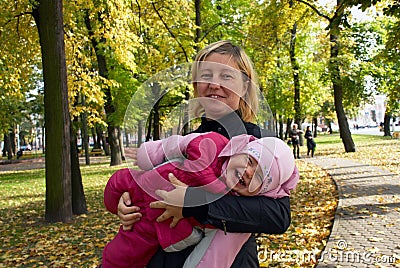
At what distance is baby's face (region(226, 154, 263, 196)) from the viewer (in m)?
1.54

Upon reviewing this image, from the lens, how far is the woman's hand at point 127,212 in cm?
168

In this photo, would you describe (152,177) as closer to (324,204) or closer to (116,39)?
(324,204)

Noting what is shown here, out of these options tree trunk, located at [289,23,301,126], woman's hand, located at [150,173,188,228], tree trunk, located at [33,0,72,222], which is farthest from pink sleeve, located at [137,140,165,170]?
tree trunk, located at [289,23,301,126]

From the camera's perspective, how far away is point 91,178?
768 inches

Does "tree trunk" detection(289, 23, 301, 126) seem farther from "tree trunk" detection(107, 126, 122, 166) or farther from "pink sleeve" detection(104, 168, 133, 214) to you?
"pink sleeve" detection(104, 168, 133, 214)

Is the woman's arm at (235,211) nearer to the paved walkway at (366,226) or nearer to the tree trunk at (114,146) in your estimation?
the paved walkway at (366,226)

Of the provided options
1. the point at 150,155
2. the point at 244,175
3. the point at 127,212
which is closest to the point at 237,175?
the point at 244,175

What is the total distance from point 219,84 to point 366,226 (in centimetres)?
660

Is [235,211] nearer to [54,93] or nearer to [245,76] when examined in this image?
[245,76]

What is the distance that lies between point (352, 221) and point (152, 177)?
712 centimetres

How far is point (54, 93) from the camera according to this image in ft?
28.6

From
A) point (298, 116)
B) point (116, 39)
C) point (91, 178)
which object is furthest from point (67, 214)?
point (298, 116)

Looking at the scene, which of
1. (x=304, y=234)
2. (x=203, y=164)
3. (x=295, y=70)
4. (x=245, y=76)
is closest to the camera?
(x=203, y=164)

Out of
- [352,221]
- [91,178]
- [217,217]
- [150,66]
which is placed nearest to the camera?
[217,217]
